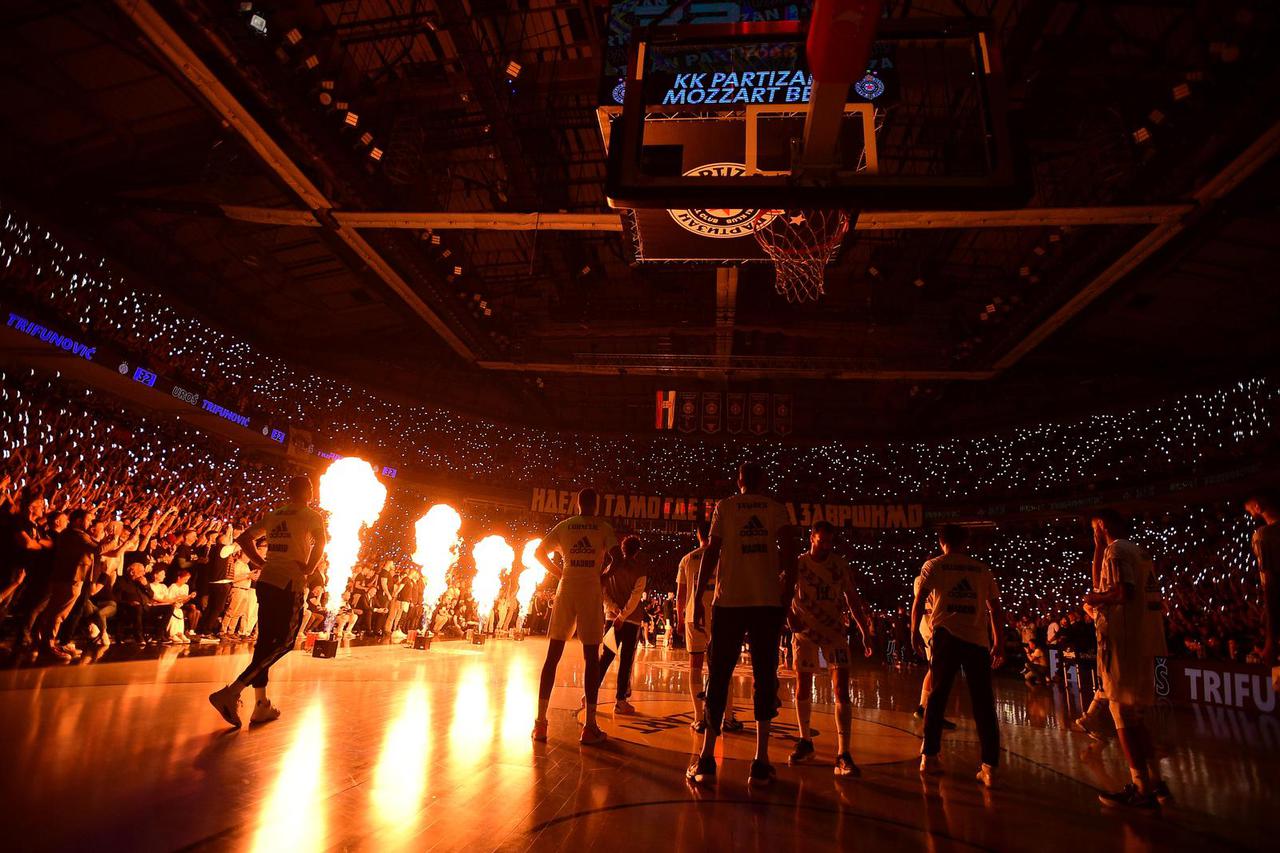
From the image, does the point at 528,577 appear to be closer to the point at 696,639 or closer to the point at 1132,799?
the point at 696,639

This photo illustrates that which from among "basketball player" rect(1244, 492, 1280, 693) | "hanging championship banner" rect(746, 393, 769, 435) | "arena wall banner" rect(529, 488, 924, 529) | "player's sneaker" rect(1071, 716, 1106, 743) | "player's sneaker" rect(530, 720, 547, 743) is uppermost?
"hanging championship banner" rect(746, 393, 769, 435)

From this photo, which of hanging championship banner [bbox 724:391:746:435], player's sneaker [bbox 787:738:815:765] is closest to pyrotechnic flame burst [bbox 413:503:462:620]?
hanging championship banner [bbox 724:391:746:435]

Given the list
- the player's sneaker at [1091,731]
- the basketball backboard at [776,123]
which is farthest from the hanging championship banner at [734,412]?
the basketball backboard at [776,123]

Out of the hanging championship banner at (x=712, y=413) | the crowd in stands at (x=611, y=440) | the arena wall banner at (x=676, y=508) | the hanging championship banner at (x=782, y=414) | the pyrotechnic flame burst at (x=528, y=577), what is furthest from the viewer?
the arena wall banner at (x=676, y=508)

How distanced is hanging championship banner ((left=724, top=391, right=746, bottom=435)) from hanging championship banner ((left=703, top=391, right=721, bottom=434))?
0.17 m

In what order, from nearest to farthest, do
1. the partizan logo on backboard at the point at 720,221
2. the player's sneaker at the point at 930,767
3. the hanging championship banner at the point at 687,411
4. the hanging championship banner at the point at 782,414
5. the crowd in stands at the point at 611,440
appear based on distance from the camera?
the player's sneaker at the point at 930,767 → the partizan logo on backboard at the point at 720,221 → the crowd in stands at the point at 611,440 → the hanging championship banner at the point at 782,414 → the hanging championship banner at the point at 687,411

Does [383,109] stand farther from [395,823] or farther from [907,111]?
[395,823]

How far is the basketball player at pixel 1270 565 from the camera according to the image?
3332 millimetres

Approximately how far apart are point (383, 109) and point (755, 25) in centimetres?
814

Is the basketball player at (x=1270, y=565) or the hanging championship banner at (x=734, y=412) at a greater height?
the hanging championship banner at (x=734, y=412)

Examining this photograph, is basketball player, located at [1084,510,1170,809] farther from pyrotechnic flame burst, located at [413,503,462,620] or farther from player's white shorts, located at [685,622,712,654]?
pyrotechnic flame burst, located at [413,503,462,620]

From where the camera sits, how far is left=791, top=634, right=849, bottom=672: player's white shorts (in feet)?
13.6

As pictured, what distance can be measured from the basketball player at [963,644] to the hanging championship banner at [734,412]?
1201 centimetres

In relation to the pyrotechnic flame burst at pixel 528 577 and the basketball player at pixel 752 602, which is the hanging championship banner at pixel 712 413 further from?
the basketball player at pixel 752 602
